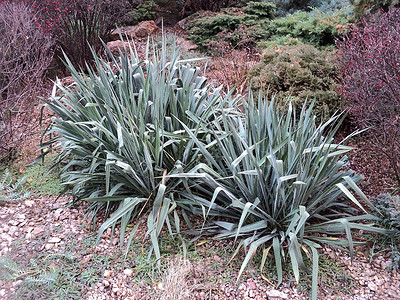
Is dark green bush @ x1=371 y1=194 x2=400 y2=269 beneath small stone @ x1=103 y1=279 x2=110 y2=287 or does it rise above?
beneath

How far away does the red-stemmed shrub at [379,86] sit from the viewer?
10.2 feet

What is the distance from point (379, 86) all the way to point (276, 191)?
162 centimetres

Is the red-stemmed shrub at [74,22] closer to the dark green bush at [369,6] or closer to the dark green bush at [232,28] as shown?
the dark green bush at [232,28]

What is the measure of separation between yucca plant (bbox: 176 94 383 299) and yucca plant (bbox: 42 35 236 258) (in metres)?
0.27

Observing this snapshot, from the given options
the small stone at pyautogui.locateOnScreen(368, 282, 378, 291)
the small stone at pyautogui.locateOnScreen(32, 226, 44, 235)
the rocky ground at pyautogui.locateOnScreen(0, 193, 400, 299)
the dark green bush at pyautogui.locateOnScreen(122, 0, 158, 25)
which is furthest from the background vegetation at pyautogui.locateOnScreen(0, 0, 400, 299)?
the dark green bush at pyautogui.locateOnScreen(122, 0, 158, 25)

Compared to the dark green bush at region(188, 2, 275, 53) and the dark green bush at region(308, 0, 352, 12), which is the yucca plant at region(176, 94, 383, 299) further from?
the dark green bush at region(308, 0, 352, 12)

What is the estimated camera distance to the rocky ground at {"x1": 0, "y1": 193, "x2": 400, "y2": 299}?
2301 mm

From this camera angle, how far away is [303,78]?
13.7 feet

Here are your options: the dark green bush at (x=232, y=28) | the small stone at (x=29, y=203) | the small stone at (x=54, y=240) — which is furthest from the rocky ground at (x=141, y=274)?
the dark green bush at (x=232, y=28)

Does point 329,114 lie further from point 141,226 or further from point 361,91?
point 141,226

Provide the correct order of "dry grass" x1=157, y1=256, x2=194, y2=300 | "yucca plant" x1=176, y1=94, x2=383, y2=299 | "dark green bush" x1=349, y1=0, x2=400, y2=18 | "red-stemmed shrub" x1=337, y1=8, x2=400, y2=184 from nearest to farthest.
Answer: "dry grass" x1=157, y1=256, x2=194, y2=300 < "yucca plant" x1=176, y1=94, x2=383, y2=299 < "red-stemmed shrub" x1=337, y1=8, x2=400, y2=184 < "dark green bush" x1=349, y1=0, x2=400, y2=18

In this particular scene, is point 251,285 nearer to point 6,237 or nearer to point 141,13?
point 6,237

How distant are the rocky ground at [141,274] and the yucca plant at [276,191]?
155 mm

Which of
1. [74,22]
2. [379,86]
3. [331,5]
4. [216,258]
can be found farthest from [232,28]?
[216,258]
